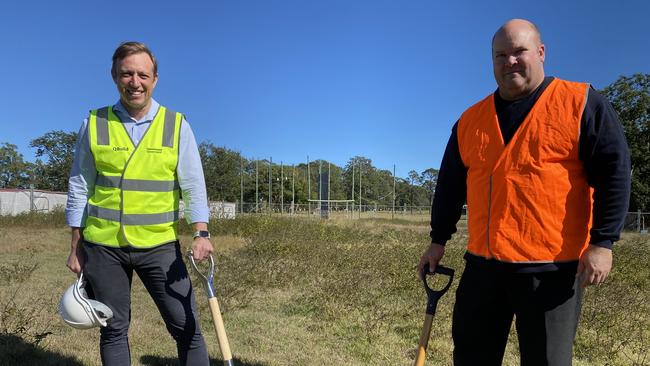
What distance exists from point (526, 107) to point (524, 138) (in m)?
0.17

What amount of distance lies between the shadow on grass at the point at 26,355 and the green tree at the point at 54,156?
55005mm

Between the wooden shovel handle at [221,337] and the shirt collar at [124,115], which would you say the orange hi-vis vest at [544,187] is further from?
the shirt collar at [124,115]

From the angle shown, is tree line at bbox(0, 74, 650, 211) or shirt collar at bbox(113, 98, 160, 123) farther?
tree line at bbox(0, 74, 650, 211)

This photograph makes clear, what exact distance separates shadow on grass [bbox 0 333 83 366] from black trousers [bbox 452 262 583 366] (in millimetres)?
3002

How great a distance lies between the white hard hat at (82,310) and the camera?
233 cm

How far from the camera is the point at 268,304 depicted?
6012 millimetres

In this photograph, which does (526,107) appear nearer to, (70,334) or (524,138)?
(524,138)

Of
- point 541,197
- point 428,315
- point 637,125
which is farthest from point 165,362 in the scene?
point 637,125

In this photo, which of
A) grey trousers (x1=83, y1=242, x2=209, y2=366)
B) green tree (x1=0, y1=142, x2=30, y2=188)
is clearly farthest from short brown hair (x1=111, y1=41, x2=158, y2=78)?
green tree (x1=0, y1=142, x2=30, y2=188)

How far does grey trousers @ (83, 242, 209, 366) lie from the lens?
2436 mm

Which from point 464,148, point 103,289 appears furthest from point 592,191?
point 103,289

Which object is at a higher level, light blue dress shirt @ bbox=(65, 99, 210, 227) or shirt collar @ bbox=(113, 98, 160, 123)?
shirt collar @ bbox=(113, 98, 160, 123)

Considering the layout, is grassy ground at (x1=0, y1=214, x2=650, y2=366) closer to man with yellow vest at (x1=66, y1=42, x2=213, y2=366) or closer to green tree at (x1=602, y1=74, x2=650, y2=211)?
man with yellow vest at (x1=66, y1=42, x2=213, y2=366)

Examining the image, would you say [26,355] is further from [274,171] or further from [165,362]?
[274,171]
